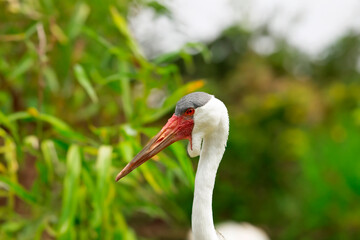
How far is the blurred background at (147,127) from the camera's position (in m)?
1.91

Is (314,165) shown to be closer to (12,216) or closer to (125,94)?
(125,94)

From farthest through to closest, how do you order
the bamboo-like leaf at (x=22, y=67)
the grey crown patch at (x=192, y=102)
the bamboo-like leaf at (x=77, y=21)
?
the bamboo-like leaf at (x=77, y=21) < the bamboo-like leaf at (x=22, y=67) < the grey crown patch at (x=192, y=102)

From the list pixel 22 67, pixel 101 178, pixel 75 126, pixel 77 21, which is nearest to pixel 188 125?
pixel 101 178

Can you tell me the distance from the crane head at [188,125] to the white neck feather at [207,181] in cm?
2

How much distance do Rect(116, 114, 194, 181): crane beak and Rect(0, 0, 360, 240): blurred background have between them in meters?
0.57

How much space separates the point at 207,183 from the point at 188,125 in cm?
13

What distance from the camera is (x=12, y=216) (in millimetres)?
2123

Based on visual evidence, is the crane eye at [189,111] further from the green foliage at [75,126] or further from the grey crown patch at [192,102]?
the green foliage at [75,126]

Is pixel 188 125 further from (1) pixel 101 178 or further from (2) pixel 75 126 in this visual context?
(2) pixel 75 126

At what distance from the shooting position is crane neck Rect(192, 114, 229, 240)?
3.39ft

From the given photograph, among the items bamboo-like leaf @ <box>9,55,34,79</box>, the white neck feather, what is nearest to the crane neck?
the white neck feather

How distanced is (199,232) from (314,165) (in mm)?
2774

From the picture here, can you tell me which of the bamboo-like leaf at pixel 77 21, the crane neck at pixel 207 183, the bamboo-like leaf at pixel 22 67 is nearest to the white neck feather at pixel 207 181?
the crane neck at pixel 207 183

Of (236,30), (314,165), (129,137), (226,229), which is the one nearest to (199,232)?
(129,137)
